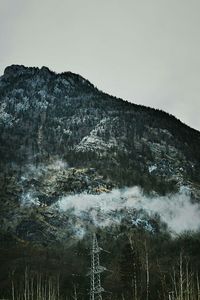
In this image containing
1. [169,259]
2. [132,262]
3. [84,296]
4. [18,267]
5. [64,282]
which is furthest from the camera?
[169,259]

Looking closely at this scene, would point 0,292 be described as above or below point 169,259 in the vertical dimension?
below

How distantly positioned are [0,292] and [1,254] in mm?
50334

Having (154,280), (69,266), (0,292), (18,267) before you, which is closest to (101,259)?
(69,266)

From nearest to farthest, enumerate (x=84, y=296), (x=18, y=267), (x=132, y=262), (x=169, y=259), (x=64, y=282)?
(x=132, y=262), (x=84, y=296), (x=64, y=282), (x=18, y=267), (x=169, y=259)

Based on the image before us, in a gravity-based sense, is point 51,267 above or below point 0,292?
above

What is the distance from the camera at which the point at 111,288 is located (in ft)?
479

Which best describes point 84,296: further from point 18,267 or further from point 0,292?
point 18,267

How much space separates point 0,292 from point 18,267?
108 feet

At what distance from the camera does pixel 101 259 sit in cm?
18962

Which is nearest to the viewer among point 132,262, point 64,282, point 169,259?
point 132,262

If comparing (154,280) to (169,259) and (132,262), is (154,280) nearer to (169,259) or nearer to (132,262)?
(169,259)

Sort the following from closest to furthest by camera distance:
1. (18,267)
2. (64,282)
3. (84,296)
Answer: (84,296), (64,282), (18,267)

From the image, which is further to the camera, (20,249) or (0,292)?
(20,249)

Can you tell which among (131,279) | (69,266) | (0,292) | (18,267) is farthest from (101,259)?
(131,279)
